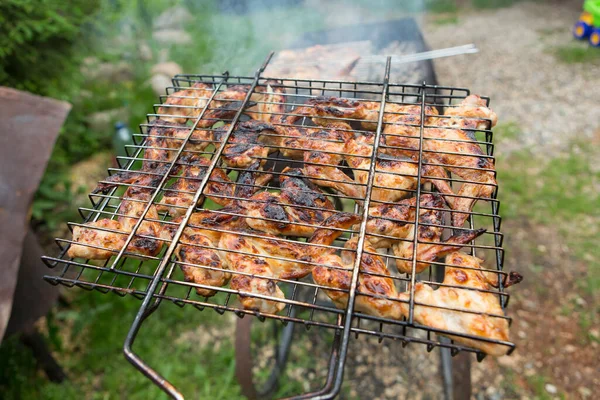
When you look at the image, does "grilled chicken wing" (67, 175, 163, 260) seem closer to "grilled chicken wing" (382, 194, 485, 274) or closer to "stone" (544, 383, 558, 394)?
"grilled chicken wing" (382, 194, 485, 274)

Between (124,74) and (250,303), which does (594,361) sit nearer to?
(250,303)

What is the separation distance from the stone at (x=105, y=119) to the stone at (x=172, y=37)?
4.07 meters

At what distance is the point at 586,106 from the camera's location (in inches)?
311

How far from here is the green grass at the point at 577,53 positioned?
9438 millimetres

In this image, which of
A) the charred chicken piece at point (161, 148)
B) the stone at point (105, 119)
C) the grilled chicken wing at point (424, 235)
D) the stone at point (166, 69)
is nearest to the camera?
the grilled chicken wing at point (424, 235)

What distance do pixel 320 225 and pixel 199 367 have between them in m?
3.04

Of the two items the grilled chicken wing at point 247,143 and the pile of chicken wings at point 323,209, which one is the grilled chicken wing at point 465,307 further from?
the grilled chicken wing at point 247,143

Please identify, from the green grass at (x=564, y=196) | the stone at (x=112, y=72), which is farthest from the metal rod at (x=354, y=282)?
the stone at (x=112, y=72)

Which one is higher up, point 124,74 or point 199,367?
point 124,74

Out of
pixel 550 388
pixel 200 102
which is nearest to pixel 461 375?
pixel 550 388

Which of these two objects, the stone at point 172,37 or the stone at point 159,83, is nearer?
the stone at point 159,83

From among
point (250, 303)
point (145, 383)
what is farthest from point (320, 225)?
point (145, 383)

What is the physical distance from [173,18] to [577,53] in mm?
11107

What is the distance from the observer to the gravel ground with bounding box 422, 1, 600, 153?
294 inches
